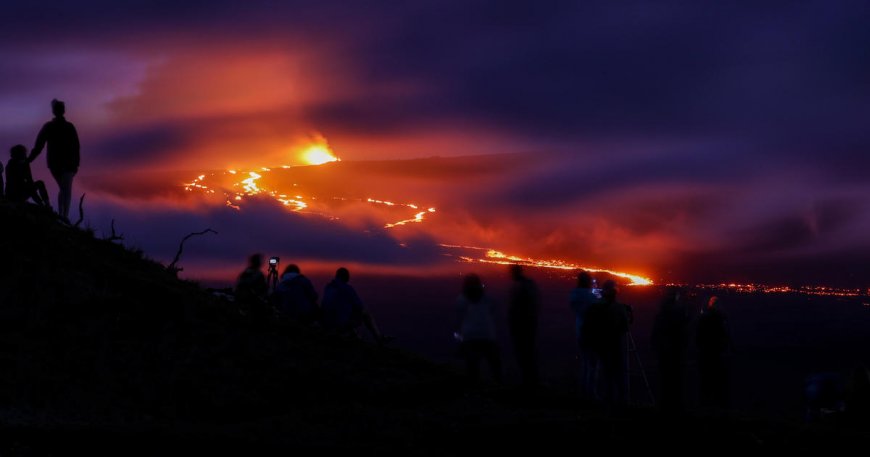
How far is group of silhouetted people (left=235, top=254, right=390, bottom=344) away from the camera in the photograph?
22859 mm

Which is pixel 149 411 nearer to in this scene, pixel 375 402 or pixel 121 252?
pixel 375 402

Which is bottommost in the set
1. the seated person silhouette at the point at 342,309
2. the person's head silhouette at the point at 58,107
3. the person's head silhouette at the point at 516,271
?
the seated person silhouette at the point at 342,309

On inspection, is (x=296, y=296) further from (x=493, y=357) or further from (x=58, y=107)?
(x=58, y=107)

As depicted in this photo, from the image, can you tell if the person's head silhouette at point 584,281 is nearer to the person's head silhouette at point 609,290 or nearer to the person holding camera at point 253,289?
the person's head silhouette at point 609,290

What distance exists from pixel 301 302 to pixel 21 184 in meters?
6.28

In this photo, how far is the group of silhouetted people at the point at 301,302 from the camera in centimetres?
2286

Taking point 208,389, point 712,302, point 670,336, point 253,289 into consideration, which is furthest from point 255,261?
point 712,302

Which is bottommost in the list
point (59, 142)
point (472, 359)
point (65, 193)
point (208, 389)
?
point (208, 389)

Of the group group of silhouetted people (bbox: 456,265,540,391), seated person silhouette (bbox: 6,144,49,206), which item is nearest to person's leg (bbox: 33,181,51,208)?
seated person silhouette (bbox: 6,144,49,206)

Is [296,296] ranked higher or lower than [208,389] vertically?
higher

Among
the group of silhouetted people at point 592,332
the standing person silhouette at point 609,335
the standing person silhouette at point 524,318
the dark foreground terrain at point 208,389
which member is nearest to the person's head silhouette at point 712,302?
the group of silhouetted people at point 592,332

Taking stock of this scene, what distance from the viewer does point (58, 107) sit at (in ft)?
74.2

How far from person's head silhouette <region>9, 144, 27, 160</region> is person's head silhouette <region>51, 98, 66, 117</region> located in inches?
47.1

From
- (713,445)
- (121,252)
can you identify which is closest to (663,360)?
(713,445)
